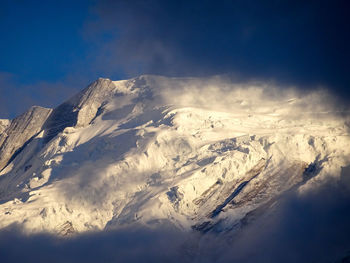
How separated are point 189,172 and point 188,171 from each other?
1165mm

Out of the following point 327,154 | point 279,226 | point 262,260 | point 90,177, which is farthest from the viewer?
point 90,177

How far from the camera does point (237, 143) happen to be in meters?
176

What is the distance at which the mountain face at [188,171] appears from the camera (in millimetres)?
163875

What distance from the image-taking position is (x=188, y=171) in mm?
172125

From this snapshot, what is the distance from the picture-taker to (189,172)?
171m

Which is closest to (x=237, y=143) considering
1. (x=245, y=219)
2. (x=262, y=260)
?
(x=245, y=219)

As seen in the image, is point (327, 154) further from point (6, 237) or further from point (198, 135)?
point (6, 237)

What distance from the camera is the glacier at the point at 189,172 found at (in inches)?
6442

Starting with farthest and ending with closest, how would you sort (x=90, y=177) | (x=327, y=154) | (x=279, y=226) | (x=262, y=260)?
(x=90, y=177) → (x=327, y=154) → (x=279, y=226) → (x=262, y=260)

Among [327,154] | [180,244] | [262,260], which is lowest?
[262,260]

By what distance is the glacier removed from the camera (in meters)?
164

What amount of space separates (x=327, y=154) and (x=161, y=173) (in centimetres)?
4352

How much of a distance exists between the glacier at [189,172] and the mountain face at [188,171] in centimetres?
26

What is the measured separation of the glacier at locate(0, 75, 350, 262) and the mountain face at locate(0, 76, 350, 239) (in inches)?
10.3
